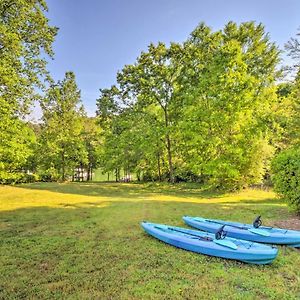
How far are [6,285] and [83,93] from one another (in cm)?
2843

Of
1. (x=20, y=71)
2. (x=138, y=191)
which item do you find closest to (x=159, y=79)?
(x=138, y=191)

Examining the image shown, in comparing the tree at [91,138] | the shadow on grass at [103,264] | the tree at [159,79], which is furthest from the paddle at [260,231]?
the tree at [91,138]

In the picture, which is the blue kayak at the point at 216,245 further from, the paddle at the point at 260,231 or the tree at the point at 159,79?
the tree at the point at 159,79

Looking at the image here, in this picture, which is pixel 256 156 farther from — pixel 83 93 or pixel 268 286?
pixel 83 93

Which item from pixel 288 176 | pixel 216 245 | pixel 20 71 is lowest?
Result: pixel 216 245

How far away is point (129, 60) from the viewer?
24688 mm

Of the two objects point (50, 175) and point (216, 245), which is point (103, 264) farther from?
point (50, 175)

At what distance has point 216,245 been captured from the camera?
5656mm

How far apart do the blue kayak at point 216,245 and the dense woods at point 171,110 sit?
409 cm

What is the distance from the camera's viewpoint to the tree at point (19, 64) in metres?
11.9

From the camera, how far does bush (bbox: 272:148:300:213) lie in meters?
8.65

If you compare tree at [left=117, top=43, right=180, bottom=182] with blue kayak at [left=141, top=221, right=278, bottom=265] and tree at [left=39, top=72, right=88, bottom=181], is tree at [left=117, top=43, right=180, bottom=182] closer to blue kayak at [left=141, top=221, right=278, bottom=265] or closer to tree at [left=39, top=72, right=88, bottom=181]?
tree at [left=39, top=72, right=88, bottom=181]

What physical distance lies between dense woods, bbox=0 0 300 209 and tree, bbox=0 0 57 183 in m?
0.05

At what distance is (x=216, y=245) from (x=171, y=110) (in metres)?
18.2
